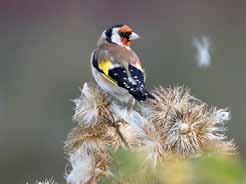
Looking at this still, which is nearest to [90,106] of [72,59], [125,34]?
[125,34]

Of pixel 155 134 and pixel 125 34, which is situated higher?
pixel 125 34

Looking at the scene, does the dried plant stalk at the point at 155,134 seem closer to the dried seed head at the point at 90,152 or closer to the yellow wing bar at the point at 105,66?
the dried seed head at the point at 90,152

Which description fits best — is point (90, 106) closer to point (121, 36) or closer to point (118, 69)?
point (118, 69)

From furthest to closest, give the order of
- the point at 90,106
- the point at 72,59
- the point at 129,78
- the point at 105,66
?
1. the point at 72,59
2. the point at 105,66
3. the point at 129,78
4. the point at 90,106

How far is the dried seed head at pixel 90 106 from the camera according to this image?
93cm

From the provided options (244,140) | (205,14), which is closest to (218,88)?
(244,140)

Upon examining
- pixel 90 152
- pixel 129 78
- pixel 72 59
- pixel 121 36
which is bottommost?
A: pixel 90 152

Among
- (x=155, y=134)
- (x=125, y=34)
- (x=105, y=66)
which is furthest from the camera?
(x=125, y=34)

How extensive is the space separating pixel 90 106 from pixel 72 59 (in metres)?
2.84

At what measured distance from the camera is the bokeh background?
11.2ft

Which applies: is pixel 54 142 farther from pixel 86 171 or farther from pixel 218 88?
pixel 86 171

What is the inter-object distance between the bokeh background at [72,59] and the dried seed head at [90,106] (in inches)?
83.7

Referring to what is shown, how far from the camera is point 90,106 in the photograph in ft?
3.22

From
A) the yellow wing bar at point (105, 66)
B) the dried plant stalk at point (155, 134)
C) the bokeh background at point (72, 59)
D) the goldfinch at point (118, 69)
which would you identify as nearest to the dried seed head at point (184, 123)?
the dried plant stalk at point (155, 134)
